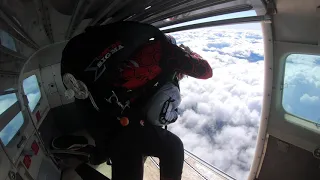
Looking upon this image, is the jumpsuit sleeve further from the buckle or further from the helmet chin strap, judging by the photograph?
the helmet chin strap

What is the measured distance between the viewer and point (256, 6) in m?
2.01

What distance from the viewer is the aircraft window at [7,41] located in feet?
4.16

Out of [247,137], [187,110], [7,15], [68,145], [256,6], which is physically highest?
[7,15]

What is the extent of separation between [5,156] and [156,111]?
3.06 ft

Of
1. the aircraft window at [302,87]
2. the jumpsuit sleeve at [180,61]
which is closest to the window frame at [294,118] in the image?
the aircraft window at [302,87]

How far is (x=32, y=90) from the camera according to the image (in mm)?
2266

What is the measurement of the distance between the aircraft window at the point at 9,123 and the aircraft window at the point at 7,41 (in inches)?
12.1

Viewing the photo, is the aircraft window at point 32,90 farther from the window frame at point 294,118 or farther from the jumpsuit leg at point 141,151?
the window frame at point 294,118

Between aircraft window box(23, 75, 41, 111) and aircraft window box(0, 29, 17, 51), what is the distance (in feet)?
2.30

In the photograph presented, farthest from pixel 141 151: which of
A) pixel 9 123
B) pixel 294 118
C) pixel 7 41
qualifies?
pixel 294 118

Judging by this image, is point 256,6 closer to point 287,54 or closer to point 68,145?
point 287,54

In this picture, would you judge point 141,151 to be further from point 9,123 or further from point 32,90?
point 32,90

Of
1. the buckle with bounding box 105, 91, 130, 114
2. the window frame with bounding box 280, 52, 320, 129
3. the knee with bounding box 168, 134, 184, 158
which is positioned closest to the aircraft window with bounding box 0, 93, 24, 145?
the buckle with bounding box 105, 91, 130, 114

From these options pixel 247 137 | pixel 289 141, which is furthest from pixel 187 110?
pixel 289 141
